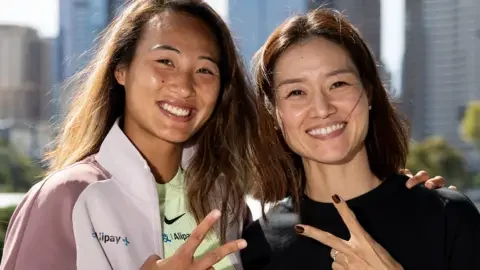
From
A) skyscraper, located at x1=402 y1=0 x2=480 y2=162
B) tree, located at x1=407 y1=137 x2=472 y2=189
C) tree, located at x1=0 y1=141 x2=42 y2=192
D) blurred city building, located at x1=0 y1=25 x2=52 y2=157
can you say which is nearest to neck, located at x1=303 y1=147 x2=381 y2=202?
skyscraper, located at x1=402 y1=0 x2=480 y2=162

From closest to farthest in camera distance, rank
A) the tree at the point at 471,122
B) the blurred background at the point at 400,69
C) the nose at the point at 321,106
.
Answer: the nose at the point at 321,106 < the blurred background at the point at 400,69 < the tree at the point at 471,122

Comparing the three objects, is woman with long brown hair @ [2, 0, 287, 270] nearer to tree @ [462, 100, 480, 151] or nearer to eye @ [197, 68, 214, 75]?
eye @ [197, 68, 214, 75]

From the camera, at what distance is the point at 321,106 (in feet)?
4.93

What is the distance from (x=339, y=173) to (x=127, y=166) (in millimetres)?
457

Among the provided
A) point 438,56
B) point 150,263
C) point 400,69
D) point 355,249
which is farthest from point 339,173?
point 438,56

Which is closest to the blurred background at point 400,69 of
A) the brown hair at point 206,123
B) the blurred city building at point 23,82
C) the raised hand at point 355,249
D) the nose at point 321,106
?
the blurred city building at point 23,82

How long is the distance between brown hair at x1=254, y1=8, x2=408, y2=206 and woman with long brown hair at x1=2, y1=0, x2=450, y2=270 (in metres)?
0.07

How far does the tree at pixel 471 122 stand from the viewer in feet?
17.8

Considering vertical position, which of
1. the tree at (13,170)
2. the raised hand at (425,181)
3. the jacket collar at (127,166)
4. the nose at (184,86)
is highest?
the nose at (184,86)

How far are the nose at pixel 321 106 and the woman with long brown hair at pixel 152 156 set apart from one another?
6.5 inches

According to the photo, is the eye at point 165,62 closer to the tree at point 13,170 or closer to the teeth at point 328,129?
the teeth at point 328,129

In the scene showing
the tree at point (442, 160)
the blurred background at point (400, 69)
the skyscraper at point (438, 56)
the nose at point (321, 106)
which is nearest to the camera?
the nose at point (321, 106)

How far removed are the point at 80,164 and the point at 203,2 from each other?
462mm

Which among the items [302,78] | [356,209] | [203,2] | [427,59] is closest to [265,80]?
[302,78]
